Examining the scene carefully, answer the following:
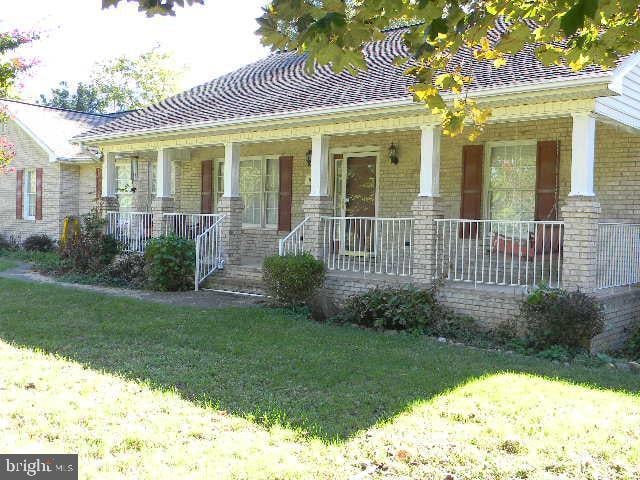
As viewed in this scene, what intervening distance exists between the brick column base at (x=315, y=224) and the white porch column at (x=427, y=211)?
1937 mm

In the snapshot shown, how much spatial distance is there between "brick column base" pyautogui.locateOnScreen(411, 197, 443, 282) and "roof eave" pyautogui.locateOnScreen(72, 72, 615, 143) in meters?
1.51

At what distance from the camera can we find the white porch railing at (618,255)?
30.3ft

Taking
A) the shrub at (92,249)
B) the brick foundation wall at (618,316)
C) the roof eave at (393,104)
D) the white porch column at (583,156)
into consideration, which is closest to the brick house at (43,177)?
the shrub at (92,249)

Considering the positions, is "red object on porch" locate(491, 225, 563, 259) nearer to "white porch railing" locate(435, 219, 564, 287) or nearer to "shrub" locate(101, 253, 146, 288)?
"white porch railing" locate(435, 219, 564, 287)

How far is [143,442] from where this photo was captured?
4.34 meters

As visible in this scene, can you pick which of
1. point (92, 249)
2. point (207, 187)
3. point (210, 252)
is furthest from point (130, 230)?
point (210, 252)

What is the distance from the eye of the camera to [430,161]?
982 centimetres

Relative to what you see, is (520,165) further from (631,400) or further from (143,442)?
(143,442)

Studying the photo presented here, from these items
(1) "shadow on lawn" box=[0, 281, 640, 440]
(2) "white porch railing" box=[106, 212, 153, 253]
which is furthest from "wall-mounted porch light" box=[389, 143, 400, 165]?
(2) "white porch railing" box=[106, 212, 153, 253]

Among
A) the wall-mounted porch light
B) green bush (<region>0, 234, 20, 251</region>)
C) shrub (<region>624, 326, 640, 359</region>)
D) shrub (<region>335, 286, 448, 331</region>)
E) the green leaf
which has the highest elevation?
the wall-mounted porch light

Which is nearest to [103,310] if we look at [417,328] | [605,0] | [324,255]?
[324,255]

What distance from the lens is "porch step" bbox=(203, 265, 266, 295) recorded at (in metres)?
12.0

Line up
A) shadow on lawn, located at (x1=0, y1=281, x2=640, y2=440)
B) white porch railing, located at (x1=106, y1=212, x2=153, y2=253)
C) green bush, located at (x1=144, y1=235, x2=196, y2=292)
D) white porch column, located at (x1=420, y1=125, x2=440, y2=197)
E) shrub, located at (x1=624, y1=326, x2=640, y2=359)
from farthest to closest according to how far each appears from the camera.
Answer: white porch railing, located at (x1=106, y1=212, x2=153, y2=253) → green bush, located at (x1=144, y1=235, x2=196, y2=292) → white porch column, located at (x1=420, y1=125, x2=440, y2=197) → shrub, located at (x1=624, y1=326, x2=640, y2=359) → shadow on lawn, located at (x1=0, y1=281, x2=640, y2=440)

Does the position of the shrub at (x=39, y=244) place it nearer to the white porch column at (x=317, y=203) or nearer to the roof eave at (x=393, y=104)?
the roof eave at (x=393, y=104)
